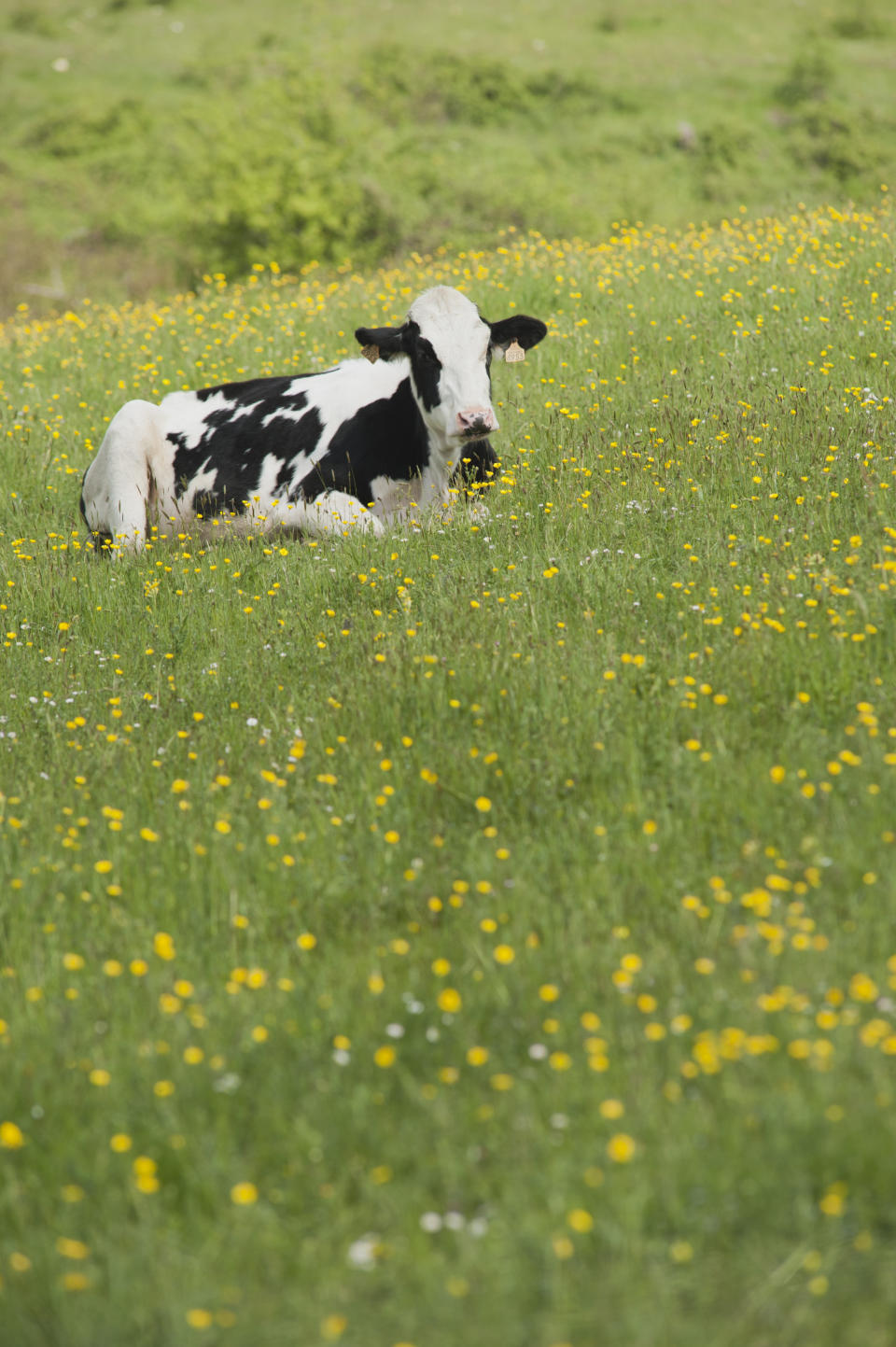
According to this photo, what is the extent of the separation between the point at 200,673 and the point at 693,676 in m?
2.60

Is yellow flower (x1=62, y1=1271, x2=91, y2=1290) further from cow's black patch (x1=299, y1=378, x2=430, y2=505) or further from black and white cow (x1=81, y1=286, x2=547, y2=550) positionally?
cow's black patch (x1=299, y1=378, x2=430, y2=505)

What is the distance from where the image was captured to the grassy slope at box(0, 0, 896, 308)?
114 feet

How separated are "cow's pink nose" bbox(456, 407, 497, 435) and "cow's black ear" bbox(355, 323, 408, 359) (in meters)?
1.51

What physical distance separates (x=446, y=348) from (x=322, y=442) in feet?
4.82

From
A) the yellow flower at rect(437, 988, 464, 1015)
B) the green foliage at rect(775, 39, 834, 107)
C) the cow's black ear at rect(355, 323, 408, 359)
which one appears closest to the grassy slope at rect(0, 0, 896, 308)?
the green foliage at rect(775, 39, 834, 107)

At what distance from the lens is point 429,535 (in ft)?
24.6

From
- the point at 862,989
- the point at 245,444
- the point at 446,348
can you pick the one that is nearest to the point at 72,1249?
the point at 862,989

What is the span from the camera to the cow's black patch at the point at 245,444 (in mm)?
9297

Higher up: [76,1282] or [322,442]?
[76,1282]

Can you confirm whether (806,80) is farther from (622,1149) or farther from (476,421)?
(622,1149)

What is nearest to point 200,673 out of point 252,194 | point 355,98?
point 252,194

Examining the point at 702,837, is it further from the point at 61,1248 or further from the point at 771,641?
the point at 61,1248

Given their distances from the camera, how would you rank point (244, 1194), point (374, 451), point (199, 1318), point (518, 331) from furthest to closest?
point (374, 451), point (518, 331), point (244, 1194), point (199, 1318)

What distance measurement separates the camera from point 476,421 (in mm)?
7250
